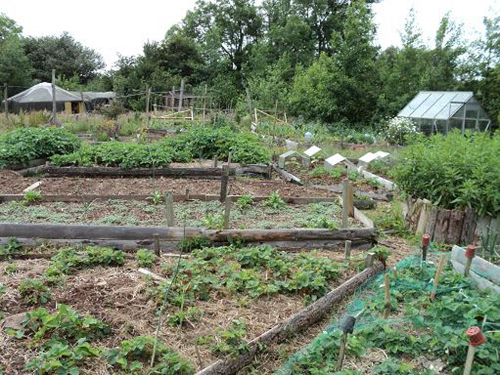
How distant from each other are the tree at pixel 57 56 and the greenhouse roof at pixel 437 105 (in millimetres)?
25566

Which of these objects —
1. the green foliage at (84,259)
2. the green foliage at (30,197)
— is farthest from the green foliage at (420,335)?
the green foliage at (30,197)

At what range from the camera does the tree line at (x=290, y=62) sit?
21.1 meters

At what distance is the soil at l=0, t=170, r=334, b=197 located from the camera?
24.7 feet

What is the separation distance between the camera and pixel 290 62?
30391 mm

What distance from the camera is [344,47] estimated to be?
2066 cm

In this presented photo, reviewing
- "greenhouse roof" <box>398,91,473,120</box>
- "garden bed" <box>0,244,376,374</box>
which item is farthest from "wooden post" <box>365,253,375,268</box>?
"greenhouse roof" <box>398,91,473,120</box>

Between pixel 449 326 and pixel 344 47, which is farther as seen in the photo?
pixel 344 47

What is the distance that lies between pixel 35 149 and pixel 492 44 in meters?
21.8

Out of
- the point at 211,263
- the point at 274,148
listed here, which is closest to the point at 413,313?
the point at 211,263

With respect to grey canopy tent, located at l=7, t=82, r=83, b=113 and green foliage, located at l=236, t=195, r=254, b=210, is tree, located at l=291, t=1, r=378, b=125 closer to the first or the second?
grey canopy tent, located at l=7, t=82, r=83, b=113

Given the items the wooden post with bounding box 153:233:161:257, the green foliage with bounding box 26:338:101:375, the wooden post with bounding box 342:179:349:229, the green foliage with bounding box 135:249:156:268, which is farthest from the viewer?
the wooden post with bounding box 342:179:349:229

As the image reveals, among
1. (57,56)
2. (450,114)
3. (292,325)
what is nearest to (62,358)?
(292,325)

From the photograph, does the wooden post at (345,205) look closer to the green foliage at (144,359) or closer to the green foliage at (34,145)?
the green foliage at (144,359)

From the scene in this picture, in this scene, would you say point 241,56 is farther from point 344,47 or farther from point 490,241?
point 490,241
